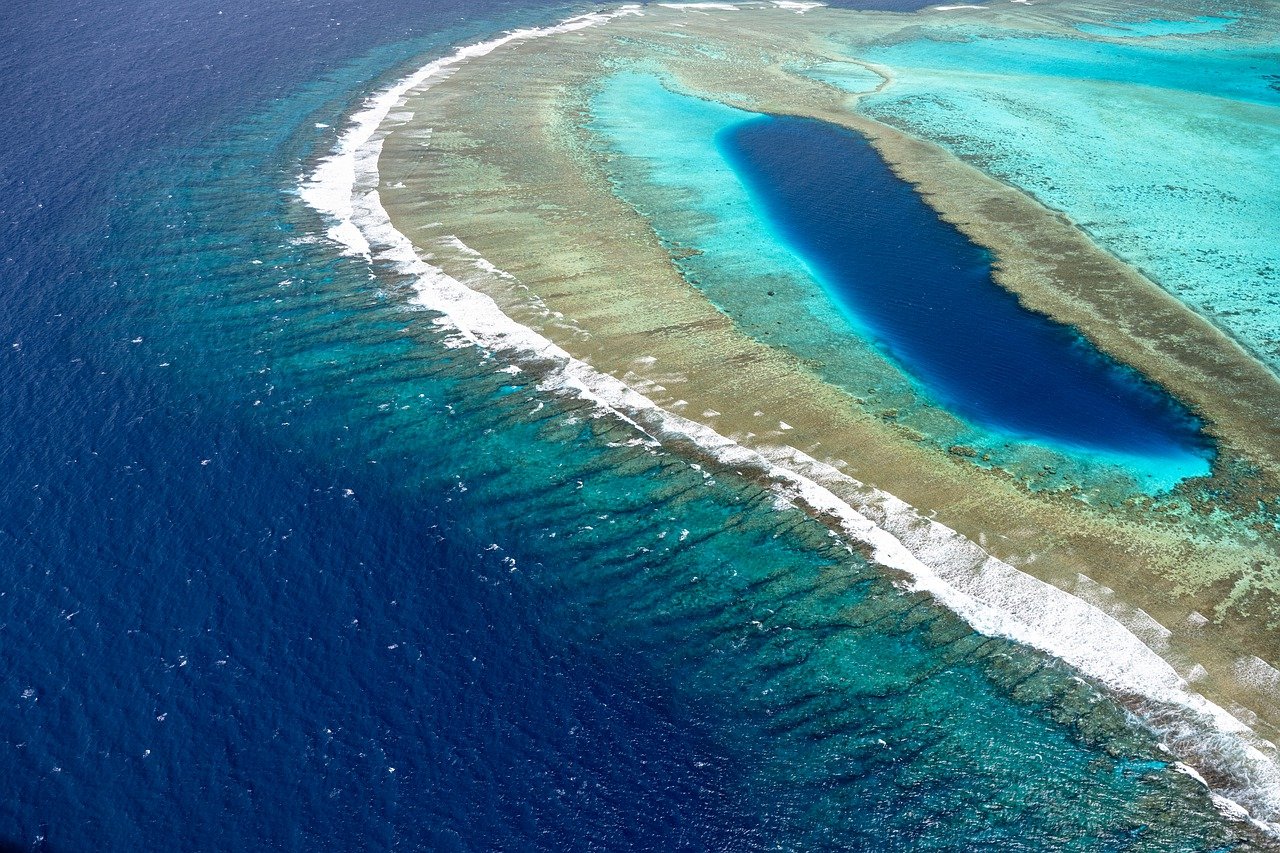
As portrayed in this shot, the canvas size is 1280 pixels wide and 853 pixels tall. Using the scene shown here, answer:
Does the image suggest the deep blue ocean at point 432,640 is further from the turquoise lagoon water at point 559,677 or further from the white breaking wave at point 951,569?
the white breaking wave at point 951,569

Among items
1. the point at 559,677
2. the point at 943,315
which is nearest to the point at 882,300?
the point at 943,315

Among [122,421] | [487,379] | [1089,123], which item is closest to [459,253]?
[487,379]

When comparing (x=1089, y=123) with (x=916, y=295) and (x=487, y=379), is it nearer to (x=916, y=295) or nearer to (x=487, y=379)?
(x=916, y=295)

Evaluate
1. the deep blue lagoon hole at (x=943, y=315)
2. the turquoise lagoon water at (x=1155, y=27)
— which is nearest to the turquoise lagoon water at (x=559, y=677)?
the deep blue lagoon hole at (x=943, y=315)

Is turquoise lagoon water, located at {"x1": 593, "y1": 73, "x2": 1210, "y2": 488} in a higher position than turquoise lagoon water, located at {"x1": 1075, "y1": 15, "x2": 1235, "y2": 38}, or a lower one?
lower

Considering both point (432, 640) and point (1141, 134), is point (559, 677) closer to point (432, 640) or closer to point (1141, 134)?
point (432, 640)

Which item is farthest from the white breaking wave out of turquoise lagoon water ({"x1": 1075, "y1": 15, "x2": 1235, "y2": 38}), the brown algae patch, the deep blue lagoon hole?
turquoise lagoon water ({"x1": 1075, "y1": 15, "x2": 1235, "y2": 38})

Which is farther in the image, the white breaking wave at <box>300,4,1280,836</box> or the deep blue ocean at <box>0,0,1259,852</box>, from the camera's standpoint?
the white breaking wave at <box>300,4,1280,836</box>

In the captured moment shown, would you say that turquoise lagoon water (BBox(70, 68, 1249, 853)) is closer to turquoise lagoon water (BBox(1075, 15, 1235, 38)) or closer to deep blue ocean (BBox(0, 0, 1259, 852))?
deep blue ocean (BBox(0, 0, 1259, 852))
